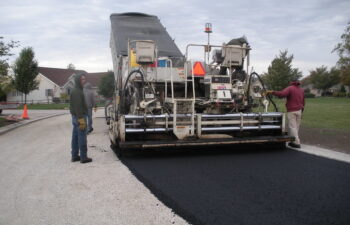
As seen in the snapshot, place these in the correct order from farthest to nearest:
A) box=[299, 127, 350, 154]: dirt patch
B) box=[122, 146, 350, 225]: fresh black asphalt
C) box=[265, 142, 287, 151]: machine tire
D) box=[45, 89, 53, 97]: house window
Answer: box=[45, 89, 53, 97]: house window, box=[299, 127, 350, 154]: dirt patch, box=[265, 142, 287, 151]: machine tire, box=[122, 146, 350, 225]: fresh black asphalt

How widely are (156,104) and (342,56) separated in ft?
149

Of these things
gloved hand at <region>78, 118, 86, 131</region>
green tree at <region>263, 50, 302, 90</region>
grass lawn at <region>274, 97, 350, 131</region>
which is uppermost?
green tree at <region>263, 50, 302, 90</region>

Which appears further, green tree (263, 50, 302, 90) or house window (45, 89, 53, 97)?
house window (45, 89, 53, 97)

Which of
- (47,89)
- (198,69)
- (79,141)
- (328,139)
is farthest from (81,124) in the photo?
(47,89)

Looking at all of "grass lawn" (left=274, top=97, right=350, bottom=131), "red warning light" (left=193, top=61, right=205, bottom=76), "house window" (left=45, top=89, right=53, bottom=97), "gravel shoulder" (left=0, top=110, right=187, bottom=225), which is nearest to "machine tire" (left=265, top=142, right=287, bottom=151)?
"red warning light" (left=193, top=61, right=205, bottom=76)

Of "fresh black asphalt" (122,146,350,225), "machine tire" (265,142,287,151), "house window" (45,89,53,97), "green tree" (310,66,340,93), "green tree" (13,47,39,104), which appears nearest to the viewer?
"fresh black asphalt" (122,146,350,225)

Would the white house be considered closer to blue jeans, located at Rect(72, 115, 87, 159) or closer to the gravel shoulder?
blue jeans, located at Rect(72, 115, 87, 159)

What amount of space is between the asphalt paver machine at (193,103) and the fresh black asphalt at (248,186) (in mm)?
403

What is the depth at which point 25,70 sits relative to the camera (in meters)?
34.2

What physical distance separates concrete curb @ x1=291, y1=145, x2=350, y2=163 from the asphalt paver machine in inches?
20.5

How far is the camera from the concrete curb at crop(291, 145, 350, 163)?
5891mm

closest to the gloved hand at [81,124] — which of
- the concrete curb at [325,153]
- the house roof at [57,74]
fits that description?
the concrete curb at [325,153]

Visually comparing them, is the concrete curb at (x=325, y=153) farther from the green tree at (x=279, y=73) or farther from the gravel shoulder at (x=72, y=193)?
the green tree at (x=279, y=73)

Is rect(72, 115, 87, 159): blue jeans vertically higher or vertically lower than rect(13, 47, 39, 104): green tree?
lower
